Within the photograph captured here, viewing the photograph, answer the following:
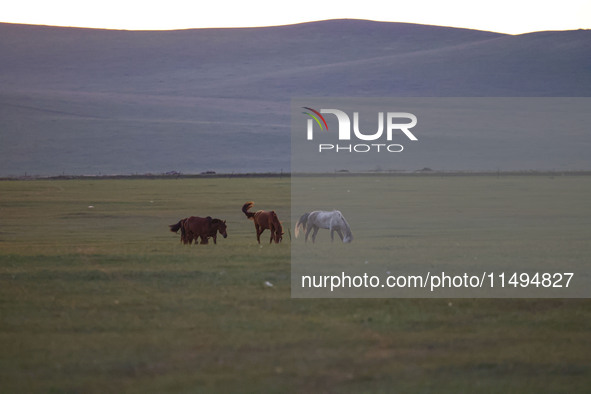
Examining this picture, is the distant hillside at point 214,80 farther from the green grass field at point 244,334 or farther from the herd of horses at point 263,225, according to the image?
the green grass field at point 244,334

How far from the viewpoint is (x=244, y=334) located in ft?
33.3

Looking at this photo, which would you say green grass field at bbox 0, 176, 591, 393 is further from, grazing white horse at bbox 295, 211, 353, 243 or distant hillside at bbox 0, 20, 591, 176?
distant hillside at bbox 0, 20, 591, 176

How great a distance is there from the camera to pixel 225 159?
90562 millimetres

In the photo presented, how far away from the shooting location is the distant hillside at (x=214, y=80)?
92250 millimetres

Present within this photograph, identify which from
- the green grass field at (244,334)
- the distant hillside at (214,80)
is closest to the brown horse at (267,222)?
the green grass field at (244,334)

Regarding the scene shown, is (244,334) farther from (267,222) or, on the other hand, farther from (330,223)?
(267,222)

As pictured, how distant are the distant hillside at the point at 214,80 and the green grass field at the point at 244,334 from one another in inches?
2742

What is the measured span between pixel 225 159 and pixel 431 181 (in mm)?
33428

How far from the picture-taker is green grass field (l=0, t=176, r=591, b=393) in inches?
328

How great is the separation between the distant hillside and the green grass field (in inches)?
2742

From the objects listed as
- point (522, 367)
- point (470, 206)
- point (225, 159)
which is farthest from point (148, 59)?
point (522, 367)

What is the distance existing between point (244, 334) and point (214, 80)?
145 meters

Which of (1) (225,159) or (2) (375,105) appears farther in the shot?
(2) (375,105)

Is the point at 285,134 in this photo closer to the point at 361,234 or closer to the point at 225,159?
the point at 225,159
